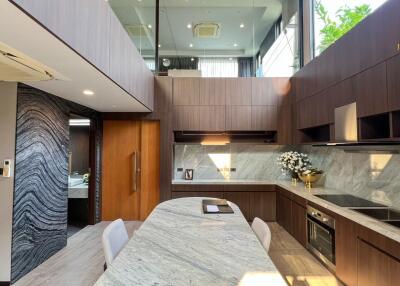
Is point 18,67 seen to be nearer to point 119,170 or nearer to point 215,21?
point 119,170

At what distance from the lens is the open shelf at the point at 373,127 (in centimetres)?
251

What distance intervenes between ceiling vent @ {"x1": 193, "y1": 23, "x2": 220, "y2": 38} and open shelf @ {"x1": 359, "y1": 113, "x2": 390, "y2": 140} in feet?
14.5

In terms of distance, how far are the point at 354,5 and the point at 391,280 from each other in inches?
117

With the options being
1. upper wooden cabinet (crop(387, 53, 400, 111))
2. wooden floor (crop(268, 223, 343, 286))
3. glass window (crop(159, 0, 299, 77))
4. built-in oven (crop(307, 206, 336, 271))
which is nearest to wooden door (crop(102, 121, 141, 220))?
glass window (crop(159, 0, 299, 77))

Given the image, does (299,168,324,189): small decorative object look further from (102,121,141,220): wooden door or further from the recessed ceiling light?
the recessed ceiling light

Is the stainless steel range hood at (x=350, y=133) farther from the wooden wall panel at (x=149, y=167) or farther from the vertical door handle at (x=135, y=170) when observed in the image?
the vertical door handle at (x=135, y=170)

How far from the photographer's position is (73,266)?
9.77 feet

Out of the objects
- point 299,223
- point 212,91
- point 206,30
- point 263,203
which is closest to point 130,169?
point 212,91

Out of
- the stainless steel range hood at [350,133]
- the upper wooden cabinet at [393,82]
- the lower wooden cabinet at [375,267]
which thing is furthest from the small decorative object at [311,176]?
the upper wooden cabinet at [393,82]

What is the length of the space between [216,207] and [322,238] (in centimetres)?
140

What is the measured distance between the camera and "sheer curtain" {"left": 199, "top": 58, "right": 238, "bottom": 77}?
5.02 metres

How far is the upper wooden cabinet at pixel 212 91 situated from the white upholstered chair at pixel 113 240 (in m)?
3.21

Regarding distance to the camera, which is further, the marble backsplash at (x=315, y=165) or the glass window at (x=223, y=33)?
the glass window at (x=223, y=33)

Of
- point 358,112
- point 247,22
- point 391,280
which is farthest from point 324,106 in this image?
point 247,22
